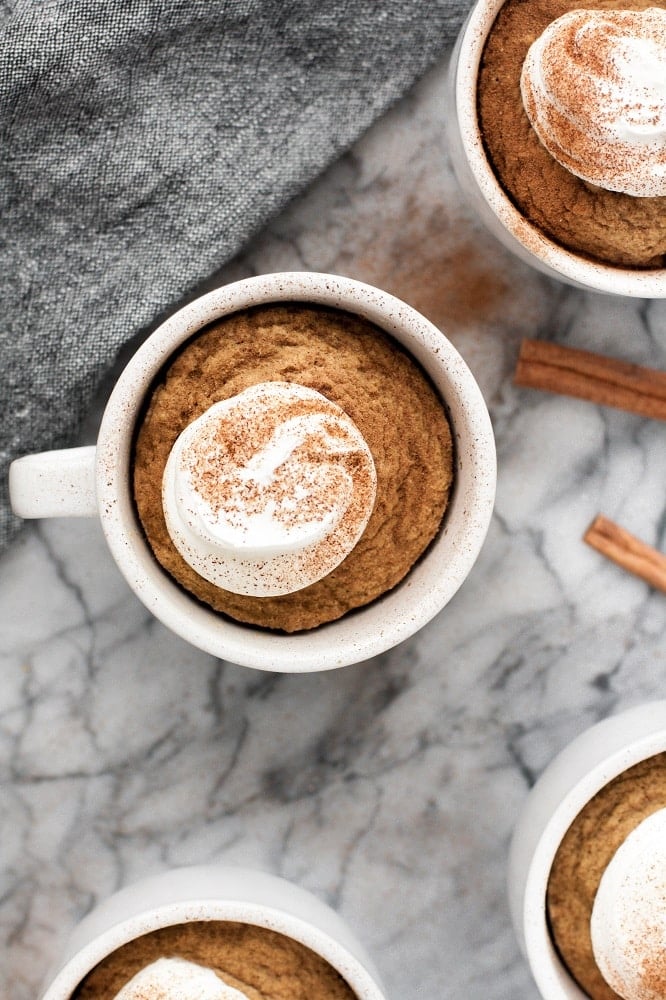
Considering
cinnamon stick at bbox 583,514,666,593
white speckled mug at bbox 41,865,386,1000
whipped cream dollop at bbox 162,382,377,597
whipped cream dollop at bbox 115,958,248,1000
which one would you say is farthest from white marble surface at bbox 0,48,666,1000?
whipped cream dollop at bbox 162,382,377,597

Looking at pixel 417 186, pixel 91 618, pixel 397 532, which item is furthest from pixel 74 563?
pixel 417 186

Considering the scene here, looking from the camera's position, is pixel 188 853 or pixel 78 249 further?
pixel 188 853

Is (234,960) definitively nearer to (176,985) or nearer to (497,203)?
(176,985)

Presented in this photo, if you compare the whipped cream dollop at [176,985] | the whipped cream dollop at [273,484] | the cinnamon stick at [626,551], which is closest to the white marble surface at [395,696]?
the cinnamon stick at [626,551]

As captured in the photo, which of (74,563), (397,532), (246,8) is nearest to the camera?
(397,532)

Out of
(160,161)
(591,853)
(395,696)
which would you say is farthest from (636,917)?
(160,161)

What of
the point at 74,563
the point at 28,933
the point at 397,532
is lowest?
the point at 28,933

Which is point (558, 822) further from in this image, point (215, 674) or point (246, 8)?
point (246, 8)
